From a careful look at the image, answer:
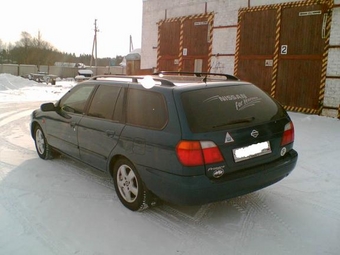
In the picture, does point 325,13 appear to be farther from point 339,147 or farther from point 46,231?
point 46,231

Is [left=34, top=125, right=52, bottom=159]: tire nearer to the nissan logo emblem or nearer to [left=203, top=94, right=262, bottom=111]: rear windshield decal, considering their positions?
[left=203, top=94, right=262, bottom=111]: rear windshield decal

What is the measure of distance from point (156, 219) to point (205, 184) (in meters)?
0.84

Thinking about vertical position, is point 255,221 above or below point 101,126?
below

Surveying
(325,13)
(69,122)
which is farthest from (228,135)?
(325,13)

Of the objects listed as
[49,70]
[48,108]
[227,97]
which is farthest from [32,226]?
[49,70]

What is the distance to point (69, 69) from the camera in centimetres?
4991

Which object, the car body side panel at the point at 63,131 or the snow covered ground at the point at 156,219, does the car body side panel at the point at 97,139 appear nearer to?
the car body side panel at the point at 63,131

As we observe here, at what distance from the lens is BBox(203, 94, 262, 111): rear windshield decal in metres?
3.35

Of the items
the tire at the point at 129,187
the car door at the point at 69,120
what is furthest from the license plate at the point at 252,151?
the car door at the point at 69,120

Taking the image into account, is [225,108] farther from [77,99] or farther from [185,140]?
[77,99]

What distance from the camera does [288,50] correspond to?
11203 millimetres

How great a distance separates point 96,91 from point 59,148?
1313 mm

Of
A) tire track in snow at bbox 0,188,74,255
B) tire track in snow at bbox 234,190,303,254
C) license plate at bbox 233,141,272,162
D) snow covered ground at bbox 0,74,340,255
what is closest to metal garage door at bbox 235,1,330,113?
snow covered ground at bbox 0,74,340,255

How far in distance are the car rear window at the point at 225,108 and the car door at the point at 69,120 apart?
1.92 meters
